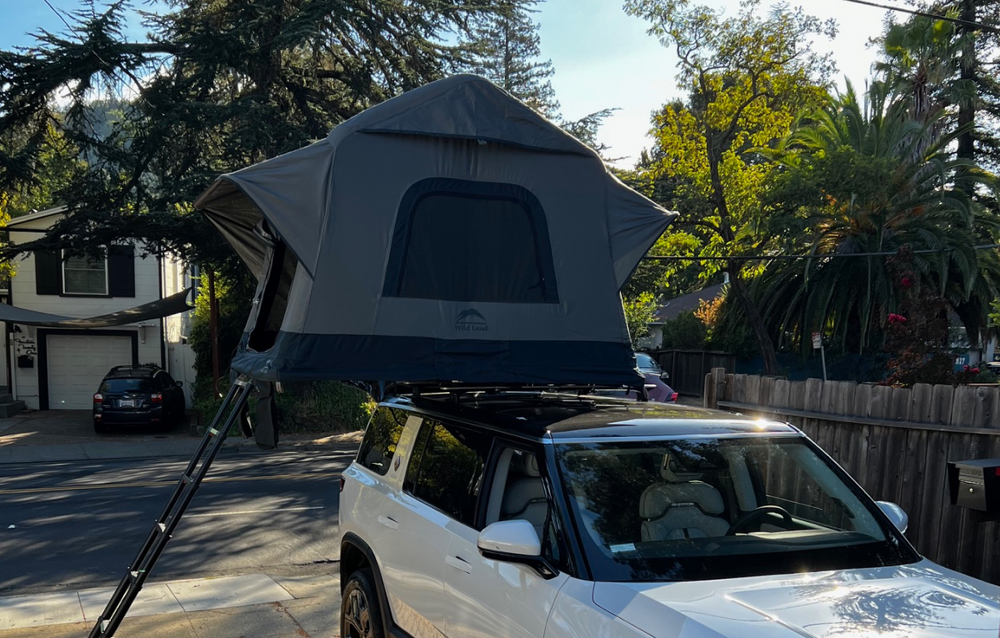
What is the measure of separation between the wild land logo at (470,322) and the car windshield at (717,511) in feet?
5.91

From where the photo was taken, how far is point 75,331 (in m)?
25.5

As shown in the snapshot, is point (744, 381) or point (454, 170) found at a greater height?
point (454, 170)

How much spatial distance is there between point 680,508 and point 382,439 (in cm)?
224

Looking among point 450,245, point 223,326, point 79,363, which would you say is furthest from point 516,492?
point 79,363

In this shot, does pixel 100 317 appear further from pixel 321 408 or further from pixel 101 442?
pixel 321 408

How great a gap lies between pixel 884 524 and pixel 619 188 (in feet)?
10.3

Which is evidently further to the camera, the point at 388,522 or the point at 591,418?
the point at 388,522

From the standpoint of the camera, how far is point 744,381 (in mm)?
8125

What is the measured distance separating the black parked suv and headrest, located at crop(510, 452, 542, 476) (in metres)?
18.3

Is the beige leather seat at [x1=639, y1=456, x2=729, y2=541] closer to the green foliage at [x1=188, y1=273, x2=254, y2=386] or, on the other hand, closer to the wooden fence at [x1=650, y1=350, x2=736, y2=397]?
the green foliage at [x1=188, y1=273, x2=254, y2=386]

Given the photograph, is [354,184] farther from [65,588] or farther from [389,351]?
[65,588]

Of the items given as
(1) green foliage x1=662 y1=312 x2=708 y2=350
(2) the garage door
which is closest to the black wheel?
(2) the garage door

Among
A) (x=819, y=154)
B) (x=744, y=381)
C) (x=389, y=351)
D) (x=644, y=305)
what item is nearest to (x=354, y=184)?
(x=389, y=351)

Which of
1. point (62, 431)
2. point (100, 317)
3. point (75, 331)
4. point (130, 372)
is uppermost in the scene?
point (100, 317)
